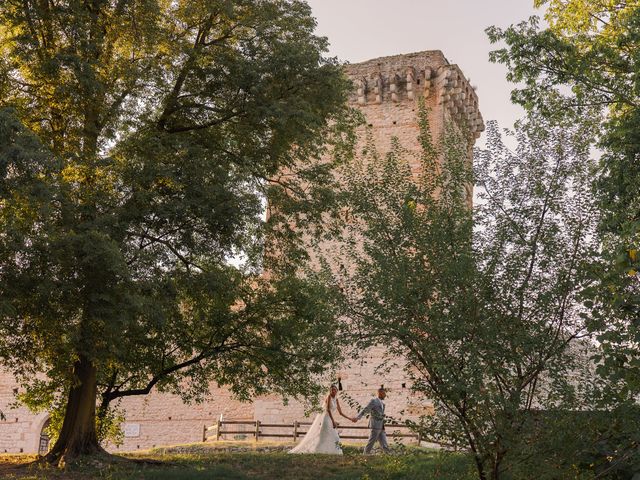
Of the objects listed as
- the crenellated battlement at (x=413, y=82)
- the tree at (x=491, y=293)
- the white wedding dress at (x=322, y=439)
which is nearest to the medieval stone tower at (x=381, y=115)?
the crenellated battlement at (x=413, y=82)

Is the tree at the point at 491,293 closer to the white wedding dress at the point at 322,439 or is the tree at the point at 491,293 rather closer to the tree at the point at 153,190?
the tree at the point at 153,190

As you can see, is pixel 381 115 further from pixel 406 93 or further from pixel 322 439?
pixel 322 439

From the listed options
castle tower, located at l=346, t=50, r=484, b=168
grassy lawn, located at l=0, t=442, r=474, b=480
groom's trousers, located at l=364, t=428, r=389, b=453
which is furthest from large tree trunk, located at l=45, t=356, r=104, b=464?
castle tower, located at l=346, t=50, r=484, b=168

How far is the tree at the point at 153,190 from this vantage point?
11.9 meters

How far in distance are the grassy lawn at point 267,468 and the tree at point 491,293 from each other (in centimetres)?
247

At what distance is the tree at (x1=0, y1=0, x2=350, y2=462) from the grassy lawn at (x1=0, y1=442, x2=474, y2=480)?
121 centimetres

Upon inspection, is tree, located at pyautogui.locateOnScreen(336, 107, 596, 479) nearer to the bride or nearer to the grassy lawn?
the grassy lawn

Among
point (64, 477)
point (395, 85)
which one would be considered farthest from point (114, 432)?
point (395, 85)

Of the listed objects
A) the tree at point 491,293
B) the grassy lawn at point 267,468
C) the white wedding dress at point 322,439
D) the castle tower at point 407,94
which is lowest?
the grassy lawn at point 267,468

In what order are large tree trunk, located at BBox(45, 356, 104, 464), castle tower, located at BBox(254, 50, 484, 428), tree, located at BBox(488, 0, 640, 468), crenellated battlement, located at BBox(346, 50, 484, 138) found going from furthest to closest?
crenellated battlement, located at BBox(346, 50, 484, 138) < castle tower, located at BBox(254, 50, 484, 428) < large tree trunk, located at BBox(45, 356, 104, 464) < tree, located at BBox(488, 0, 640, 468)

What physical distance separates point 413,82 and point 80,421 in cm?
1644

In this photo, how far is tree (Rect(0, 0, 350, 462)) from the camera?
11906 mm

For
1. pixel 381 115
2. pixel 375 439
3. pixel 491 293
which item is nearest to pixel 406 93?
pixel 381 115

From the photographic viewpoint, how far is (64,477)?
1242 centimetres
